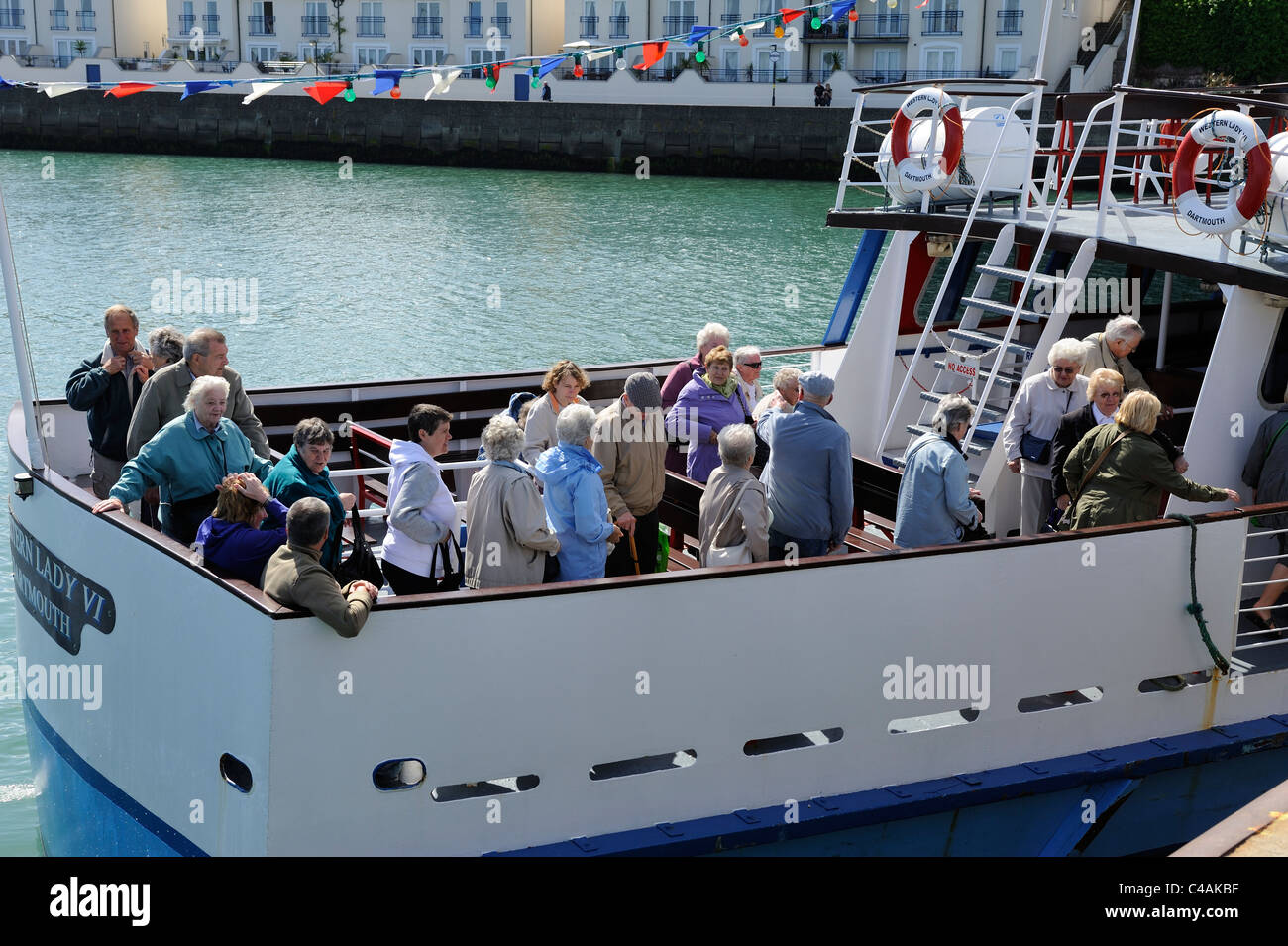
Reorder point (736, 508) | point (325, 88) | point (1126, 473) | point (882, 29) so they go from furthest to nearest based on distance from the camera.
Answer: point (882, 29), point (325, 88), point (1126, 473), point (736, 508)

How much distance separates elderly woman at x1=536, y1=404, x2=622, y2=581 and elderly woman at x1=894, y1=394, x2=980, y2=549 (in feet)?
4.63

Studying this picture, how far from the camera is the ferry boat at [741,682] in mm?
5555

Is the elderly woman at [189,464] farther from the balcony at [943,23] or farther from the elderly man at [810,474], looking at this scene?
the balcony at [943,23]

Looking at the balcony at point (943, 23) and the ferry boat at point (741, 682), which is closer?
the ferry boat at point (741, 682)

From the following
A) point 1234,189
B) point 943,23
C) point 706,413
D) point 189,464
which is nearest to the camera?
point 189,464

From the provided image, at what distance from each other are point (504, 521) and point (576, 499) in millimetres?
336

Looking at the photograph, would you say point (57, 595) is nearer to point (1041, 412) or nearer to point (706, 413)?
point (706, 413)

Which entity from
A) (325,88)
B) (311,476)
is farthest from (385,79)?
(311,476)

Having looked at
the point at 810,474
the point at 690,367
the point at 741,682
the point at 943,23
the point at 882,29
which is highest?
the point at 943,23

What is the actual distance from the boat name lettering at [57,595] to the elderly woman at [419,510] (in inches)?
49.0

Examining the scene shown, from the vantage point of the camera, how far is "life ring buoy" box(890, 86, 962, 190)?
8516 mm

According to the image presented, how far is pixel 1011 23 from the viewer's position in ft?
196

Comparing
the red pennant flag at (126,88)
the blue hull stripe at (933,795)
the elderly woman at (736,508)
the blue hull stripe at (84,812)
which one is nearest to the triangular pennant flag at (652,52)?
the red pennant flag at (126,88)

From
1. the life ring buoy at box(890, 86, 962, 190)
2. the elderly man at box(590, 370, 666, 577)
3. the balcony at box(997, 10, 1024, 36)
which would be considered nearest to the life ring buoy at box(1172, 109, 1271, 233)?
the life ring buoy at box(890, 86, 962, 190)
